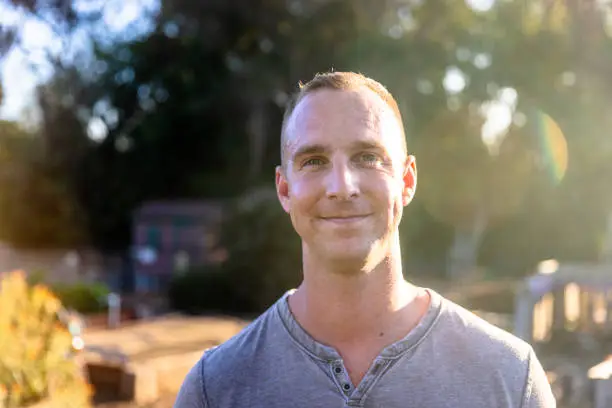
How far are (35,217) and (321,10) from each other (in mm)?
14421

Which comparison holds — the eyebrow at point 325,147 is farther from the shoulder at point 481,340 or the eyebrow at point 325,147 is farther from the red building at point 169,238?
the red building at point 169,238

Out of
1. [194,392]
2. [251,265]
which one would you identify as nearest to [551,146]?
[251,265]

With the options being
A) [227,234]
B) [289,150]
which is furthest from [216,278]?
[289,150]

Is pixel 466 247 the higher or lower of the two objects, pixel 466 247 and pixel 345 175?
the lower

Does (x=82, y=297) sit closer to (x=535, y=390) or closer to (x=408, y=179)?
(x=408, y=179)

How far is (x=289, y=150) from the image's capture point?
5.92ft

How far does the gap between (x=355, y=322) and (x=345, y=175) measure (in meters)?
0.39

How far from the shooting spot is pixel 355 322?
70.7 inches

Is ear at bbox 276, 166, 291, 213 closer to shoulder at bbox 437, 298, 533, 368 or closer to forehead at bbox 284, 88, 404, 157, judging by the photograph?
forehead at bbox 284, 88, 404, 157

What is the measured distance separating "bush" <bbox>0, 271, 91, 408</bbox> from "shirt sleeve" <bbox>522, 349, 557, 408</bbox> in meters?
4.45

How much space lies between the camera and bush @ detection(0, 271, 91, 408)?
5.43m

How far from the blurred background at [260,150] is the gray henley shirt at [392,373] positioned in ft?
18.5

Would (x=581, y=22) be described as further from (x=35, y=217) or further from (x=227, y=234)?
(x=35, y=217)

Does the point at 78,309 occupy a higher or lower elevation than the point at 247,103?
lower
